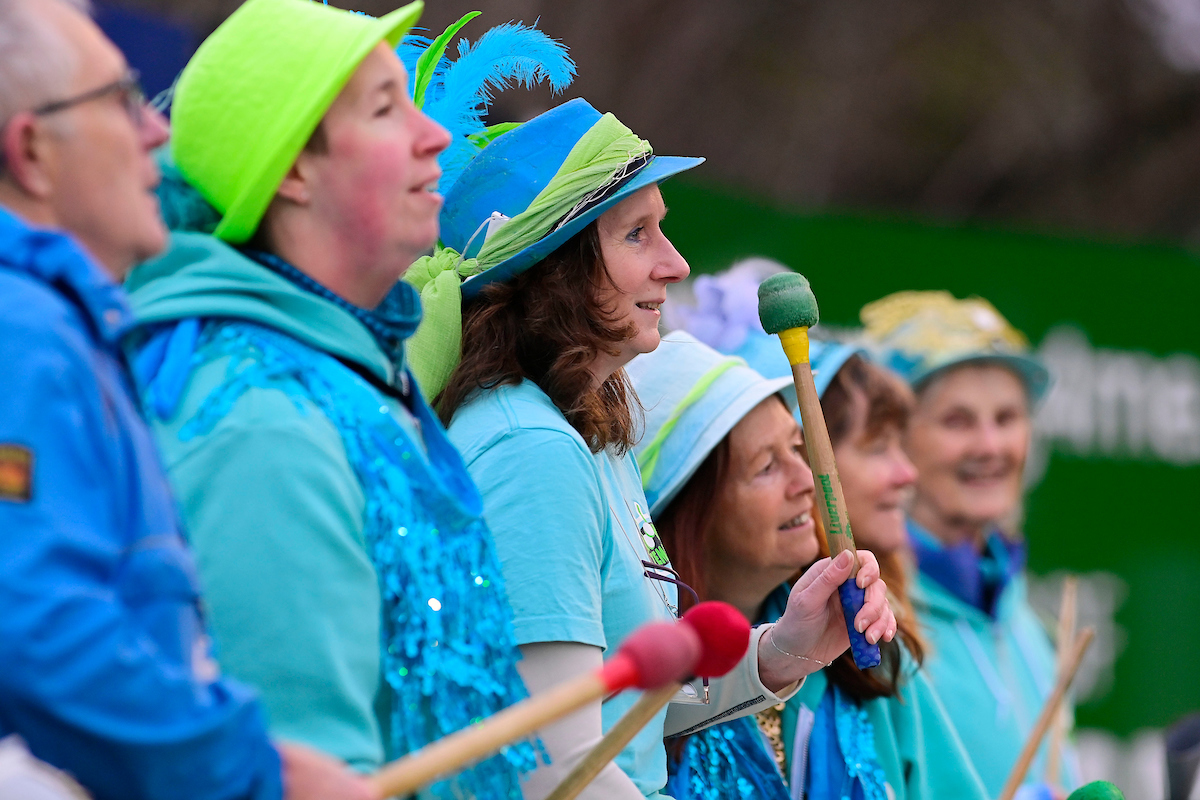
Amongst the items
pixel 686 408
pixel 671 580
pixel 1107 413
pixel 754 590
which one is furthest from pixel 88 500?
pixel 1107 413

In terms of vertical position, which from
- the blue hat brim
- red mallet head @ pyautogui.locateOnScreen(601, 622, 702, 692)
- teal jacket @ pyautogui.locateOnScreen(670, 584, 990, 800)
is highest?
the blue hat brim

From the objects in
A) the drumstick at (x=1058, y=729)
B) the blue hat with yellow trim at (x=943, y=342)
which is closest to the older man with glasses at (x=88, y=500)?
the drumstick at (x=1058, y=729)

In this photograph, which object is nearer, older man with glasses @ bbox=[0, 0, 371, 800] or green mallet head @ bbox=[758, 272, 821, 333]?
older man with glasses @ bbox=[0, 0, 371, 800]

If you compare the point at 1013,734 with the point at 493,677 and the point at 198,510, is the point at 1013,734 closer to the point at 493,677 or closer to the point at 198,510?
the point at 493,677

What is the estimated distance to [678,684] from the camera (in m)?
1.73

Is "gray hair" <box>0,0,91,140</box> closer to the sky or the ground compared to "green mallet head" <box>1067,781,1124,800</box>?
closer to the sky

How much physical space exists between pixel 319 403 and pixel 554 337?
873mm

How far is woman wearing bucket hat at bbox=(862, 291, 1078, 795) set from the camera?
4.38m

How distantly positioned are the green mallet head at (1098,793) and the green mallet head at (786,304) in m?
1.08

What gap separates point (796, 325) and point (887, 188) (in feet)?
28.1

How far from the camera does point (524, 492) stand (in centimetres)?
223

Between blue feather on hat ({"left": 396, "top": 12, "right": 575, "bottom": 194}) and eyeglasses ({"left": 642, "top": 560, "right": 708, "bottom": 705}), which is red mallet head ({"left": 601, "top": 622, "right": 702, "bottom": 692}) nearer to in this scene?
eyeglasses ({"left": 642, "top": 560, "right": 708, "bottom": 705})

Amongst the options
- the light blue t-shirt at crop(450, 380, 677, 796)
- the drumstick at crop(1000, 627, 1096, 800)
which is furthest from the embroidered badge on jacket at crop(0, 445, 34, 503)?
the drumstick at crop(1000, 627, 1096, 800)

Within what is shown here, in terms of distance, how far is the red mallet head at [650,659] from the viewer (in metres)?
1.49
